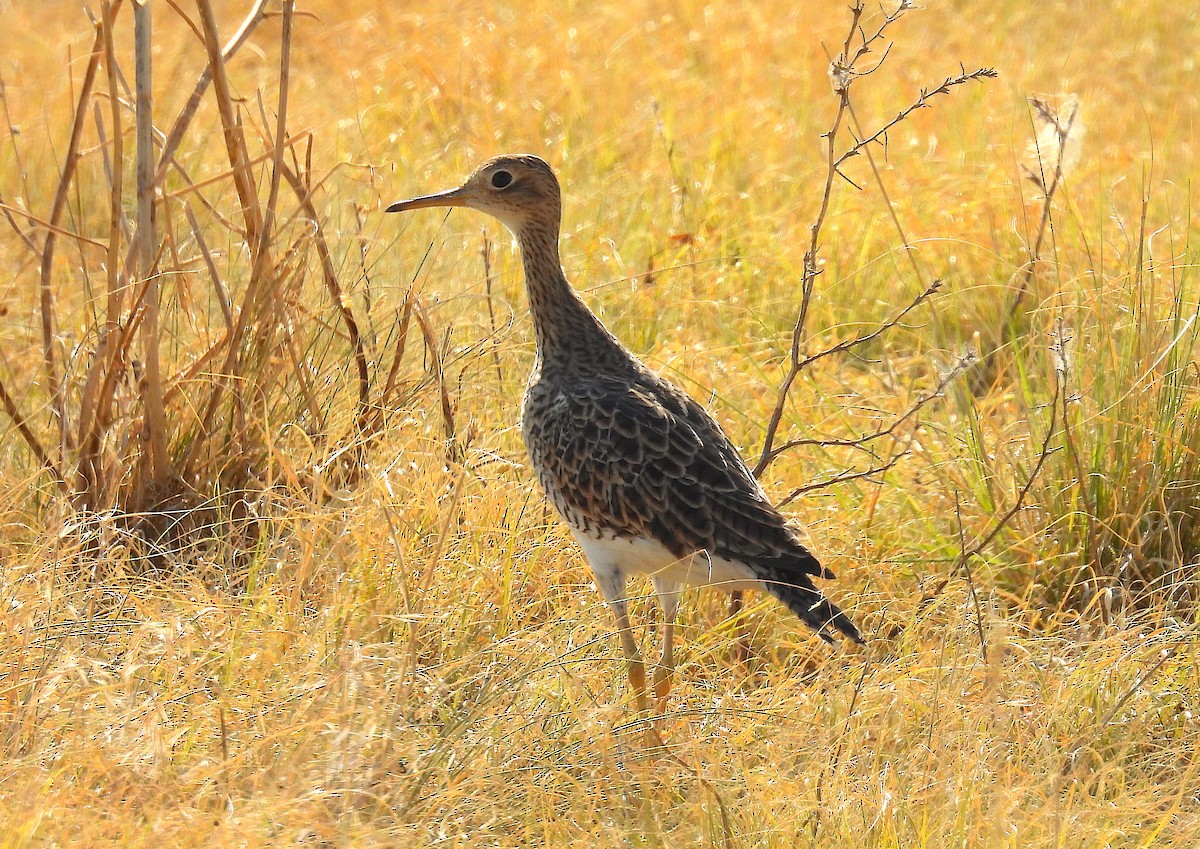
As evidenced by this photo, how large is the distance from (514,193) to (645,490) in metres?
1.16

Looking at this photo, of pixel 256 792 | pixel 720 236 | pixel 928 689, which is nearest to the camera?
pixel 256 792

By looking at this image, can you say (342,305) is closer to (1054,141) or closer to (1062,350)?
(1062,350)

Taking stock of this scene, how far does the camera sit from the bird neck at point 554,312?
172 inches

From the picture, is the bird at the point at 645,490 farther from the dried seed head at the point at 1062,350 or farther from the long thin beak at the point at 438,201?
the dried seed head at the point at 1062,350

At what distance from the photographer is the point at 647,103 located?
7965 millimetres

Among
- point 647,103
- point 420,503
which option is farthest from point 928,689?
point 647,103

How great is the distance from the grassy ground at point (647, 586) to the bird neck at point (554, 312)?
1.09 feet

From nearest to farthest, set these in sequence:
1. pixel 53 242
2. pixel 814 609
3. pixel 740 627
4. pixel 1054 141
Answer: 1. pixel 814 609
2. pixel 740 627
3. pixel 53 242
4. pixel 1054 141

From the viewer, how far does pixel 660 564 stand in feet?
13.0

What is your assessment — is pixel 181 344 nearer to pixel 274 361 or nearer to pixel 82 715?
pixel 274 361

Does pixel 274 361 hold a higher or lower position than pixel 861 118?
lower

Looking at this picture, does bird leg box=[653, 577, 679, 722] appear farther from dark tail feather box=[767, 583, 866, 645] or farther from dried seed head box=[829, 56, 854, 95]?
dried seed head box=[829, 56, 854, 95]

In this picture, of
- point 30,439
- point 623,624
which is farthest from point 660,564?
point 30,439

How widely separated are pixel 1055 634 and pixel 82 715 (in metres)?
2.48
